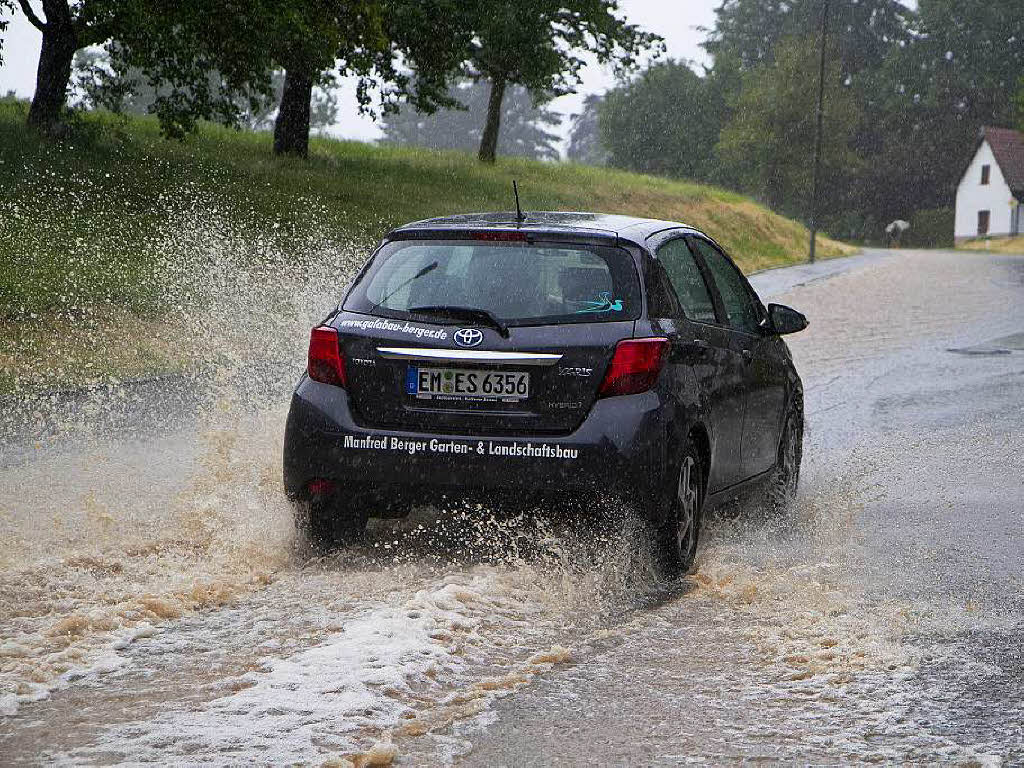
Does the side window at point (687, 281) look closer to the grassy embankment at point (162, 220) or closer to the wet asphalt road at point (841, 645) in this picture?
the wet asphalt road at point (841, 645)

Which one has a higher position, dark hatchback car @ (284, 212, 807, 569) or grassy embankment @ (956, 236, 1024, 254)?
grassy embankment @ (956, 236, 1024, 254)

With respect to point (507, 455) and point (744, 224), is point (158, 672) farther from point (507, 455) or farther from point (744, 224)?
point (744, 224)

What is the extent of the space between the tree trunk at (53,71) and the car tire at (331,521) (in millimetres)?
22480

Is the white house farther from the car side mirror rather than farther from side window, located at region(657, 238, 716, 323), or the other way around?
side window, located at region(657, 238, 716, 323)

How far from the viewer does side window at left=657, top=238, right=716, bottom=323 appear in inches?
268

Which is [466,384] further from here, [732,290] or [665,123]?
[665,123]

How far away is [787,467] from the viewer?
333 inches

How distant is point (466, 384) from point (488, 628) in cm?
118

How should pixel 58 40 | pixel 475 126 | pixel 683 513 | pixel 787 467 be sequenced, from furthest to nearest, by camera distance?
1. pixel 475 126
2. pixel 58 40
3. pixel 787 467
4. pixel 683 513

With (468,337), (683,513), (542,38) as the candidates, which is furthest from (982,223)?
(468,337)

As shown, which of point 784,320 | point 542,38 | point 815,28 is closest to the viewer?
point 784,320

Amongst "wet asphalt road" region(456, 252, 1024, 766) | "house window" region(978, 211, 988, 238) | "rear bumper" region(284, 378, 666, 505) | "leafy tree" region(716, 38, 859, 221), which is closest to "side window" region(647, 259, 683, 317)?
"rear bumper" region(284, 378, 666, 505)

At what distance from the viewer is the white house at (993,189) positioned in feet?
303

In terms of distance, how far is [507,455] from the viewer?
6.08 metres
